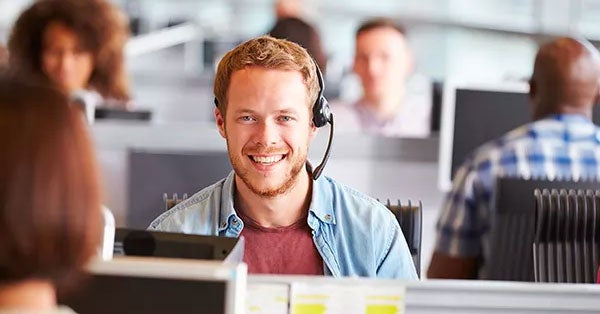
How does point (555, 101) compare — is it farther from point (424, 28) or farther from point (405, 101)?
point (424, 28)

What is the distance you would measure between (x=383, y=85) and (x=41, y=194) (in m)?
3.66

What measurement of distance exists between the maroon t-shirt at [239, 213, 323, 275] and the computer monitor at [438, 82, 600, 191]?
1.50 metres

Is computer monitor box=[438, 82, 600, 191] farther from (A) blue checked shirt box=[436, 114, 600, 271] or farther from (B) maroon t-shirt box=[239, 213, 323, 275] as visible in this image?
(B) maroon t-shirt box=[239, 213, 323, 275]

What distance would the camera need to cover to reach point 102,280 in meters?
0.90

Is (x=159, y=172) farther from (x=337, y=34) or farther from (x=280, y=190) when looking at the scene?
(x=337, y=34)

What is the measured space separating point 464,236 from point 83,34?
1290 mm

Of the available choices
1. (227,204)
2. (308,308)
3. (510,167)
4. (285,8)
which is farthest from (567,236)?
(285,8)

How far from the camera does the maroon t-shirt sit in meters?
1.35

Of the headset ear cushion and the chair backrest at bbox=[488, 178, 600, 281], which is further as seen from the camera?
the chair backrest at bbox=[488, 178, 600, 281]

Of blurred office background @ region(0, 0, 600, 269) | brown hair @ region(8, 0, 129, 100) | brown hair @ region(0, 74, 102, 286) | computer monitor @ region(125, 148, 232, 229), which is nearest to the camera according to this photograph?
brown hair @ region(0, 74, 102, 286)

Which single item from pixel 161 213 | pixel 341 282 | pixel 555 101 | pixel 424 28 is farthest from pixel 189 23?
pixel 341 282

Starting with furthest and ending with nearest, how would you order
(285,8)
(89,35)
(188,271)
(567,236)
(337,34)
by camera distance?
1. (337,34)
2. (285,8)
3. (89,35)
4. (567,236)
5. (188,271)

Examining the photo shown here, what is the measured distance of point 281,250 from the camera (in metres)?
1.38

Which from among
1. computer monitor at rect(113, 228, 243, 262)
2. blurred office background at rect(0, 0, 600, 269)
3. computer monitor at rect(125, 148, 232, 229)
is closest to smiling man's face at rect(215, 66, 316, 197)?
computer monitor at rect(113, 228, 243, 262)
